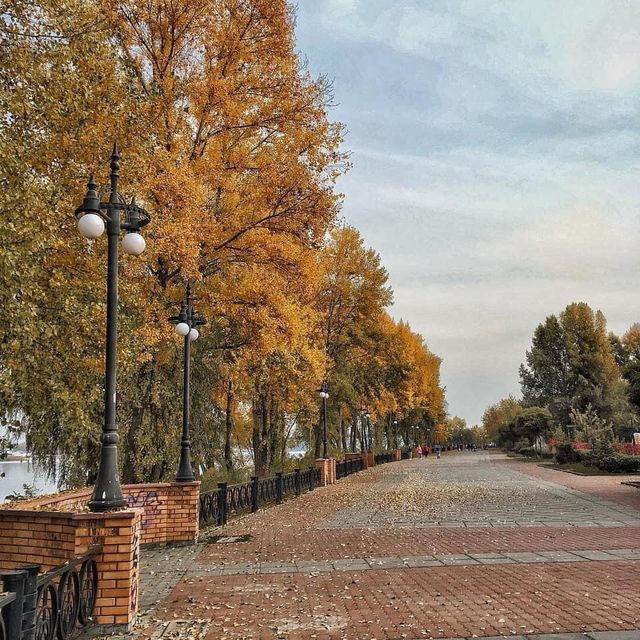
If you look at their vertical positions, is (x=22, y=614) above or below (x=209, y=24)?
below

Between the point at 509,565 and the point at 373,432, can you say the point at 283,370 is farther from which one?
the point at 373,432

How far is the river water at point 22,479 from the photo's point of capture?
58.5 ft

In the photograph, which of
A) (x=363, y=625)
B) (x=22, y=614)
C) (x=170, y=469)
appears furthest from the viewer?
(x=170, y=469)

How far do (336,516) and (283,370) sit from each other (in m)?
7.27

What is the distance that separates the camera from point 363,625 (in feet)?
20.6

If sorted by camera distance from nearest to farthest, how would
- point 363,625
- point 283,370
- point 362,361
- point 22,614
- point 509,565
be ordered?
point 22,614, point 363,625, point 509,565, point 283,370, point 362,361

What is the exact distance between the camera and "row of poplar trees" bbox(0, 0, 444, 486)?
970 centimetres

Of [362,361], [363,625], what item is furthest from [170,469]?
[362,361]

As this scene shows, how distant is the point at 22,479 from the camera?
66125 mm

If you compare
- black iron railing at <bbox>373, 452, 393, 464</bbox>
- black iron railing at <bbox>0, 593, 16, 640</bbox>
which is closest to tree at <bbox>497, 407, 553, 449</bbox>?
black iron railing at <bbox>373, 452, 393, 464</bbox>

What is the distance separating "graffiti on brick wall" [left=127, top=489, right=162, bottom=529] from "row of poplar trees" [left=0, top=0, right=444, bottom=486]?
1.53 meters

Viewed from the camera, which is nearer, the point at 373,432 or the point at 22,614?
the point at 22,614

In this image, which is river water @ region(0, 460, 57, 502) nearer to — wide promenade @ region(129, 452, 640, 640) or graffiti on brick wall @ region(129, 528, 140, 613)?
wide promenade @ region(129, 452, 640, 640)

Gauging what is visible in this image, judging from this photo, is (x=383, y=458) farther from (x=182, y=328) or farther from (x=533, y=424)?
(x=182, y=328)
